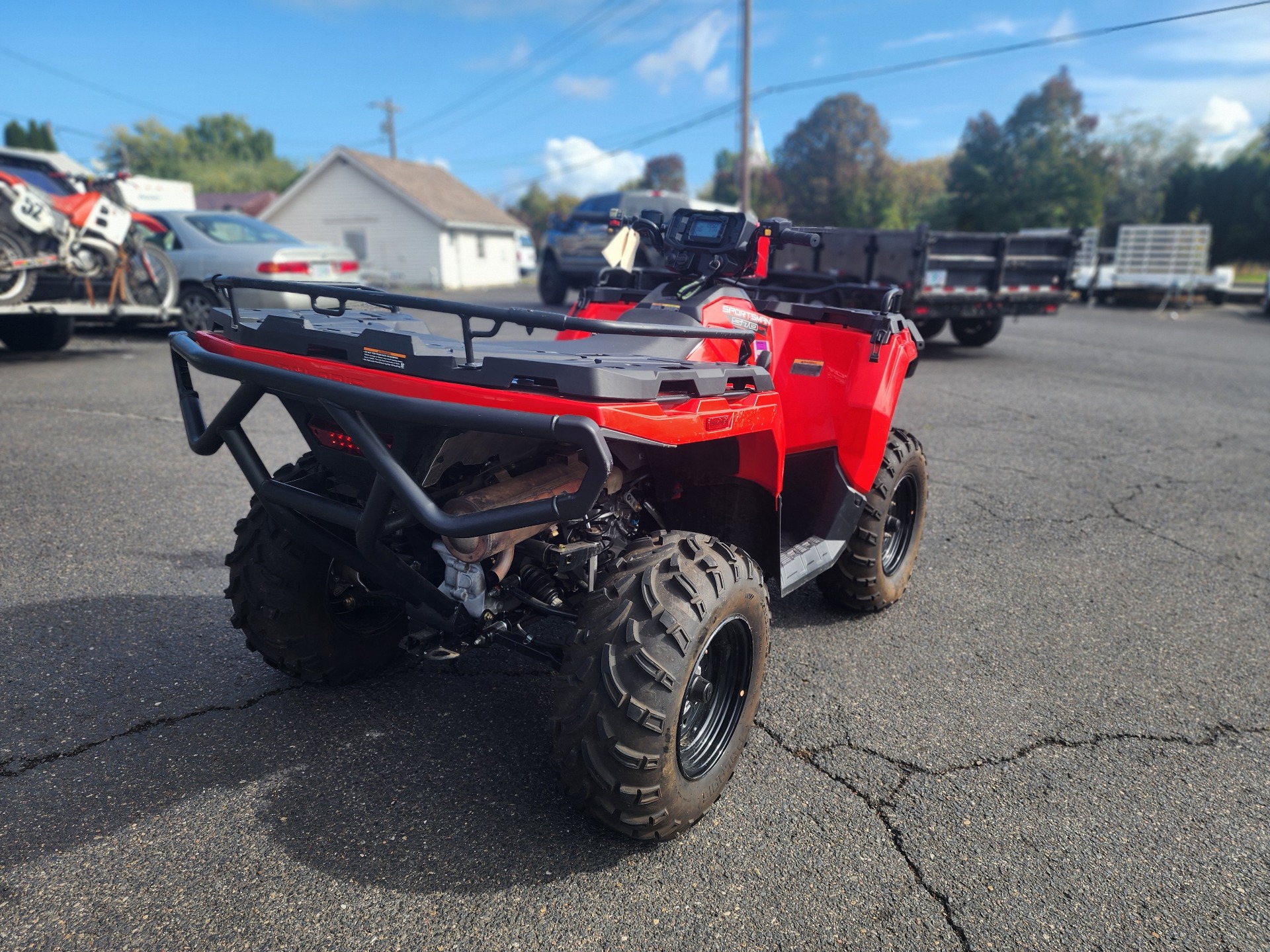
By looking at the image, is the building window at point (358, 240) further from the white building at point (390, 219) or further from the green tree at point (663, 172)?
the green tree at point (663, 172)

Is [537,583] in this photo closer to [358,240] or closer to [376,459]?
[376,459]

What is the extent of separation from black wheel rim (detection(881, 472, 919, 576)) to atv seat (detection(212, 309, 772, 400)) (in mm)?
1793

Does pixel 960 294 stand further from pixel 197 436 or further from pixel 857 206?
pixel 857 206

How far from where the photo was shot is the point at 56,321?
9.89 m

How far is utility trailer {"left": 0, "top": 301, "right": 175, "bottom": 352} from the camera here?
9.43 meters

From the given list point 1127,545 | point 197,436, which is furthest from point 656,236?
point 1127,545

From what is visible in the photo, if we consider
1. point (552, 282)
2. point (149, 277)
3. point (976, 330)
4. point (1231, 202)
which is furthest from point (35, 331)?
point (1231, 202)

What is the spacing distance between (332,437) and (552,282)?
15.1 metres

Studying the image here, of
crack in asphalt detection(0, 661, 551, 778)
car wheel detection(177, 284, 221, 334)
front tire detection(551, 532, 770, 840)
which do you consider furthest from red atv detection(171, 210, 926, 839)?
car wheel detection(177, 284, 221, 334)

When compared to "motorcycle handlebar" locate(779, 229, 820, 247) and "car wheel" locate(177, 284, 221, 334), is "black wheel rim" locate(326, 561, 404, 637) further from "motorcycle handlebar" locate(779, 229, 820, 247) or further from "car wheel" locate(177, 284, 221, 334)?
"car wheel" locate(177, 284, 221, 334)

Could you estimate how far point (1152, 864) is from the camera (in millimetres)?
2410

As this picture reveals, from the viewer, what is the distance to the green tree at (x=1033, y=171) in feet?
138

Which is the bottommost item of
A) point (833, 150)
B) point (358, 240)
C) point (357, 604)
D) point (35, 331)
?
point (357, 604)

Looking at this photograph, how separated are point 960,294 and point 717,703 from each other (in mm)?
10445
